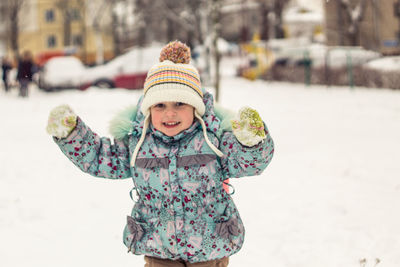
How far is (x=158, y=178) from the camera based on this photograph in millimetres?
2254

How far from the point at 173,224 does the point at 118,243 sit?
204 cm

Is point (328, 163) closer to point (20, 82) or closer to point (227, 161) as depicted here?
point (227, 161)

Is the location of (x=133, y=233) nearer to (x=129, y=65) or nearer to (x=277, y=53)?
(x=129, y=65)

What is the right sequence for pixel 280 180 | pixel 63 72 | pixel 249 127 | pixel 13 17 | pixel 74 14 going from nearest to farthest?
pixel 249 127
pixel 280 180
pixel 63 72
pixel 13 17
pixel 74 14

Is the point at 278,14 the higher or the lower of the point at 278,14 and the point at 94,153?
the higher

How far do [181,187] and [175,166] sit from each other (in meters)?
0.10

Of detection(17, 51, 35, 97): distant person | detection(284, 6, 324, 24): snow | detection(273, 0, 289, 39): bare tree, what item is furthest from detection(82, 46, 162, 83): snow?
detection(284, 6, 324, 24): snow

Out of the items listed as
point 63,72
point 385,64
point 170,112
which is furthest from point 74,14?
point 170,112

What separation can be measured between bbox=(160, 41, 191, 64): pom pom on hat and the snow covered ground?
1.88 metres

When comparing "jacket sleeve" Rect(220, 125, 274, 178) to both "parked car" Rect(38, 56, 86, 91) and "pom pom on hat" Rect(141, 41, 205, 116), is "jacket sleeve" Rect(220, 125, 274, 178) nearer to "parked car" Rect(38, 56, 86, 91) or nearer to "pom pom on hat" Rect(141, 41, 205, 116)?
"pom pom on hat" Rect(141, 41, 205, 116)

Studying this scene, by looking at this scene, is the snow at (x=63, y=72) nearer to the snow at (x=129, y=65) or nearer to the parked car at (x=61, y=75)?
the parked car at (x=61, y=75)

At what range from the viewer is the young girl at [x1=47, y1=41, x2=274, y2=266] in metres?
2.24

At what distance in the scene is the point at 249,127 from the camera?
2.01 metres

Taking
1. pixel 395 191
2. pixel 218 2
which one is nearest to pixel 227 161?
pixel 395 191
